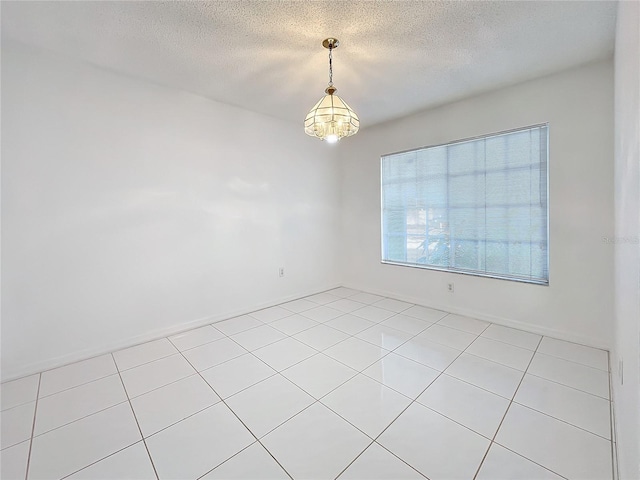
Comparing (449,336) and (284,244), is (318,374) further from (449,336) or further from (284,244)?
(284,244)

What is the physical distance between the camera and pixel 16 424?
1.62m

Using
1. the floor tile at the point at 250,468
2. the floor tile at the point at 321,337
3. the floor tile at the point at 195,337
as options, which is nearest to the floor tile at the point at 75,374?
the floor tile at the point at 195,337

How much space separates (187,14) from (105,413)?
2.63 meters

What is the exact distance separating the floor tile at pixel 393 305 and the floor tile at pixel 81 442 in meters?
2.78

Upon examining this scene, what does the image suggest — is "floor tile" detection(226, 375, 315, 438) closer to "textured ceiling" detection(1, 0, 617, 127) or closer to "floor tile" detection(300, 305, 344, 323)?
"floor tile" detection(300, 305, 344, 323)

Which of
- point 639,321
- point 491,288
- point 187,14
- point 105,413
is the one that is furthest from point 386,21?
point 105,413

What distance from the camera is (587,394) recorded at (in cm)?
179

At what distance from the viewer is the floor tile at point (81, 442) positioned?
1.35m

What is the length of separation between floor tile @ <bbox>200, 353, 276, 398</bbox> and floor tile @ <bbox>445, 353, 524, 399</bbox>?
56.8 inches

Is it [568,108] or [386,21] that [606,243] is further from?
[386,21]

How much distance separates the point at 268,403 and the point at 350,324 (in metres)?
1.45

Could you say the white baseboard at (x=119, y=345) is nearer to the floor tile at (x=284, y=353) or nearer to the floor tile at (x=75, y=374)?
the floor tile at (x=75, y=374)

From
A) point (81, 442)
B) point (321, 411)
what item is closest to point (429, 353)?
point (321, 411)

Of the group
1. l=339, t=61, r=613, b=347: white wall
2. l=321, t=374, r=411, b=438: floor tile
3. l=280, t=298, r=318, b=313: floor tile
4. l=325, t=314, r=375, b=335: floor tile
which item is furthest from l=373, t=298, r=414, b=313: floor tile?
l=321, t=374, r=411, b=438: floor tile
